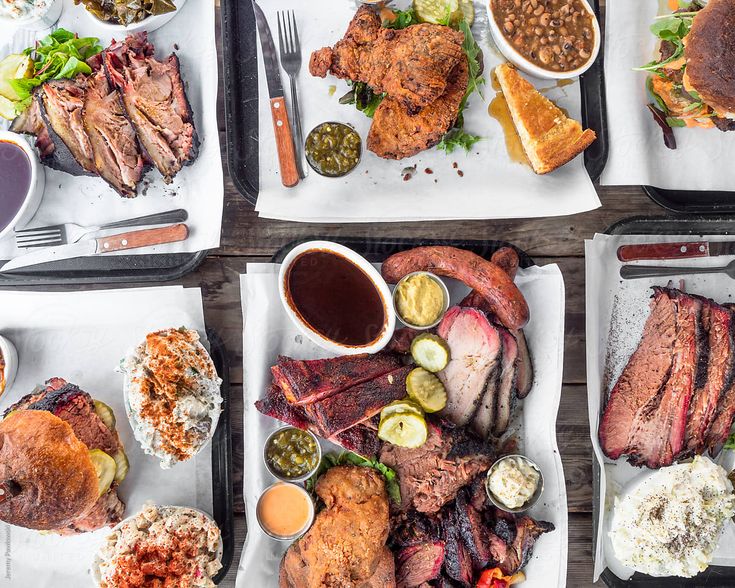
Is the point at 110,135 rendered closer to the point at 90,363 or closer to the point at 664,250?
the point at 90,363

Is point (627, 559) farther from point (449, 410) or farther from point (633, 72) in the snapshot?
point (633, 72)

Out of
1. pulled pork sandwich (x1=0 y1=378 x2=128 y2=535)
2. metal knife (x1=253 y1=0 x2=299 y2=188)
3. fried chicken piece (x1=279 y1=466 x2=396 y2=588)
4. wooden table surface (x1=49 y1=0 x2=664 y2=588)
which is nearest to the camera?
pulled pork sandwich (x1=0 y1=378 x2=128 y2=535)

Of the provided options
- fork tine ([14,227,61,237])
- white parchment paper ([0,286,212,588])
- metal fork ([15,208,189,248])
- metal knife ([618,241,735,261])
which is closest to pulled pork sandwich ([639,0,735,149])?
metal knife ([618,241,735,261])

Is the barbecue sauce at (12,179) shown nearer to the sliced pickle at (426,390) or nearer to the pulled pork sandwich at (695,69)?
the sliced pickle at (426,390)

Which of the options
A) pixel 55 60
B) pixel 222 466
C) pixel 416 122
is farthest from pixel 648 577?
pixel 55 60

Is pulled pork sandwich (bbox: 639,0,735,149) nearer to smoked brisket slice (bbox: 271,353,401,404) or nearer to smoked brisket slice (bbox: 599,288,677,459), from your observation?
smoked brisket slice (bbox: 599,288,677,459)

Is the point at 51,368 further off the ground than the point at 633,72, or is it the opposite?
the point at 633,72

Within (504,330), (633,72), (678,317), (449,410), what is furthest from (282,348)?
(633,72)
